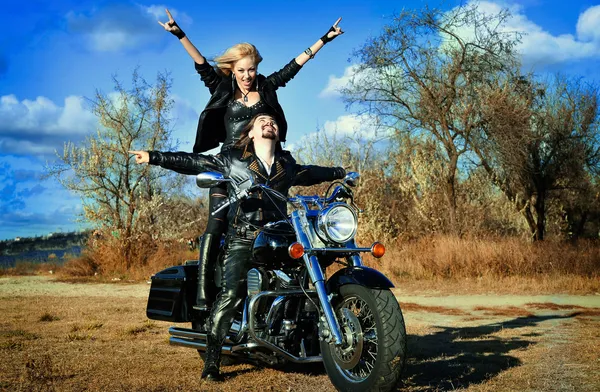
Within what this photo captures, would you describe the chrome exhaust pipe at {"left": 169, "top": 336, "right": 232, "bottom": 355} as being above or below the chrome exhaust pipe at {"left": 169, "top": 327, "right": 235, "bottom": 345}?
below

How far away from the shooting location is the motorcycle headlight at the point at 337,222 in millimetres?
3678

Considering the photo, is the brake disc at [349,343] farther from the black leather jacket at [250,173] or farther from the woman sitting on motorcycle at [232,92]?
the woman sitting on motorcycle at [232,92]

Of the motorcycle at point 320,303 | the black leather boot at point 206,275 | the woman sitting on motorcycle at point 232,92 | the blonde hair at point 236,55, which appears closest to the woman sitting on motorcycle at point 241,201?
the motorcycle at point 320,303

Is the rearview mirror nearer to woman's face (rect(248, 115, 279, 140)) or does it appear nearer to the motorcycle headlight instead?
woman's face (rect(248, 115, 279, 140))

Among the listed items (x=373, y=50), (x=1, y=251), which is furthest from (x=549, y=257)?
(x=1, y=251)

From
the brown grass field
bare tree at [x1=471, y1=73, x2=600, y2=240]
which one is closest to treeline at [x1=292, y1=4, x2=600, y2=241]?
bare tree at [x1=471, y1=73, x2=600, y2=240]

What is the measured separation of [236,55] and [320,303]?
252 cm

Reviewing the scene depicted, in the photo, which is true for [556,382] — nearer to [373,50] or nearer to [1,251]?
[373,50]

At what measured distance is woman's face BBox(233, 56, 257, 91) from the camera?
17.1ft

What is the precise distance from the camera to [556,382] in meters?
4.26

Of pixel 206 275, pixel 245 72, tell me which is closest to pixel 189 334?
pixel 206 275

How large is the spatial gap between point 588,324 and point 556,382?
3.43 meters

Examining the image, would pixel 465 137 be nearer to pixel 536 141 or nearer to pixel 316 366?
pixel 536 141

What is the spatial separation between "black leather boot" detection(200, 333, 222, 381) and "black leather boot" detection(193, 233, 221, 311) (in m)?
0.40
